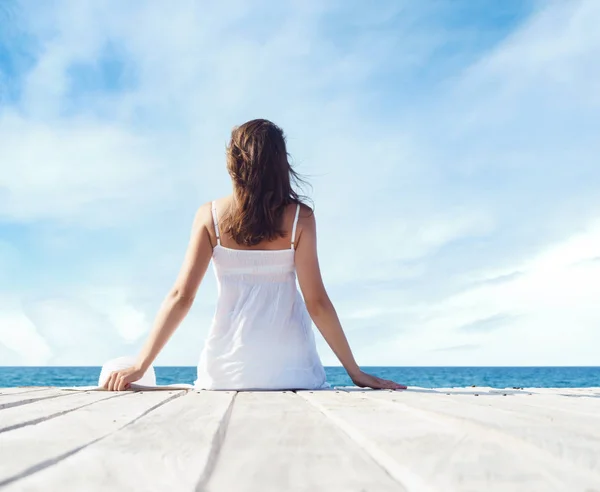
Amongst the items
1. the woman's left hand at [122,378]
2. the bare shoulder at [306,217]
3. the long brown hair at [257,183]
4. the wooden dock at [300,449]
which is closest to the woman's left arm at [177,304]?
the woman's left hand at [122,378]

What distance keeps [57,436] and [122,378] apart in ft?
5.45

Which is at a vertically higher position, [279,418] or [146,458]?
[279,418]

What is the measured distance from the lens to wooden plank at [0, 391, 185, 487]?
41.1 inches

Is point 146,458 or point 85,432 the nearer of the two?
point 146,458

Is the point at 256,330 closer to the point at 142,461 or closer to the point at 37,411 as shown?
the point at 37,411

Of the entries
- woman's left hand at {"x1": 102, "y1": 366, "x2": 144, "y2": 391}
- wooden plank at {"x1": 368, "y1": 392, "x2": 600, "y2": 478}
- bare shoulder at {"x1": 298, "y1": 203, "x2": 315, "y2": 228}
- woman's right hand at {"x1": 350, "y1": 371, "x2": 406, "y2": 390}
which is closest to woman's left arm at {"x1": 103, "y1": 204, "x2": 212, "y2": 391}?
woman's left hand at {"x1": 102, "y1": 366, "x2": 144, "y2": 391}

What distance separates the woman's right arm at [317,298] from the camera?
317 centimetres

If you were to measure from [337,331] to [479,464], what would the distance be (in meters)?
2.21

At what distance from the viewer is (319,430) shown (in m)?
1.40

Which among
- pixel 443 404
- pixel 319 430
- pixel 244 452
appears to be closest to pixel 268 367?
pixel 443 404

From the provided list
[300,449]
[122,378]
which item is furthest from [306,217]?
[300,449]

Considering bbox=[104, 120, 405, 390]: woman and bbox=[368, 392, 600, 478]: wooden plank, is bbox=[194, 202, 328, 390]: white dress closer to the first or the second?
bbox=[104, 120, 405, 390]: woman

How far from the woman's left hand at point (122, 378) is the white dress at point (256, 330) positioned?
36cm

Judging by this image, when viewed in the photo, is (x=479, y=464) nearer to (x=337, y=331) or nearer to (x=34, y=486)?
(x=34, y=486)
